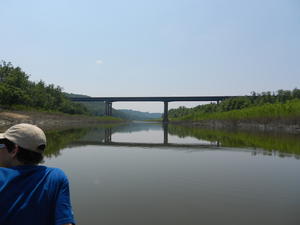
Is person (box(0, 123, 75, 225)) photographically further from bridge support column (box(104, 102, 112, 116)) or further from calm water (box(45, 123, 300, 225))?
bridge support column (box(104, 102, 112, 116))

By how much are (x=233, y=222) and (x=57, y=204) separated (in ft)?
14.2

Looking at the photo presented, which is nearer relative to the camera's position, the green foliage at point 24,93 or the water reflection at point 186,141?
the water reflection at point 186,141

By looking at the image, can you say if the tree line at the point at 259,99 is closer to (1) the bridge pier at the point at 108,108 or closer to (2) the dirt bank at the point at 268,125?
(2) the dirt bank at the point at 268,125

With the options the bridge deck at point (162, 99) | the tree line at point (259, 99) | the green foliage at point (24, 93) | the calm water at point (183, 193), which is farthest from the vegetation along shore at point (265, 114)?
the green foliage at point (24, 93)

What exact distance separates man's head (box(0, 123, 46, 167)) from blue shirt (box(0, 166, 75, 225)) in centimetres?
10

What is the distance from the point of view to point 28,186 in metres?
2.12

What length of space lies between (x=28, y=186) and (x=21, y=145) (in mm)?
342

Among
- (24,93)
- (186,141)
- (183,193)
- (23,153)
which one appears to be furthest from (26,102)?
(23,153)

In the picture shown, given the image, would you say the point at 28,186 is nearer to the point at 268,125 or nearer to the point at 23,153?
the point at 23,153

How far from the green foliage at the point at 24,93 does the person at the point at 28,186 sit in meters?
62.2

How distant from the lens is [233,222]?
17.8 ft

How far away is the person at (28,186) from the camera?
A: 2102 millimetres

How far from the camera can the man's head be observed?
2213mm

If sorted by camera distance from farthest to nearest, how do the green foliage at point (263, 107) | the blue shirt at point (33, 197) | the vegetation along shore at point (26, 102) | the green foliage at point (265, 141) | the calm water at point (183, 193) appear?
the vegetation along shore at point (26, 102) → the green foliage at point (263, 107) → the green foliage at point (265, 141) → the calm water at point (183, 193) → the blue shirt at point (33, 197)
